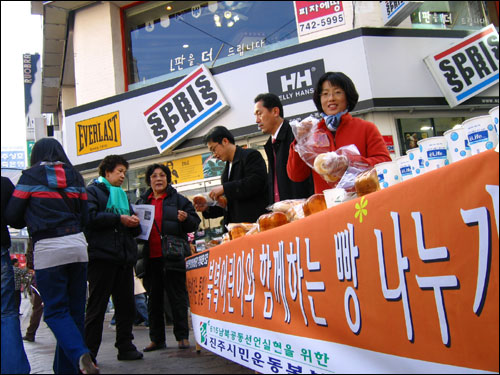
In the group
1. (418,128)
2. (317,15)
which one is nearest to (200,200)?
(418,128)

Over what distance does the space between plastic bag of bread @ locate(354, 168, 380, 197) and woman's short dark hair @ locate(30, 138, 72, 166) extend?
7.64 feet

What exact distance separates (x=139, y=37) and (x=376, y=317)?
11.2 meters

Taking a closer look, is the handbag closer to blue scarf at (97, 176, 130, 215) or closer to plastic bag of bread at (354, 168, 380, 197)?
blue scarf at (97, 176, 130, 215)

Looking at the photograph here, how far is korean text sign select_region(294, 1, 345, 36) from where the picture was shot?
913 centimetres

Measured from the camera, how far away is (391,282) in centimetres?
157

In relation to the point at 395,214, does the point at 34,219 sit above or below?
above

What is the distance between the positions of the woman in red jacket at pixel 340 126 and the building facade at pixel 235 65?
572cm

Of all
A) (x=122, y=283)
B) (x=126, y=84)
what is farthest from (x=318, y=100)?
(x=126, y=84)

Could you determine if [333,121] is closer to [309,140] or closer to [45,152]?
[309,140]

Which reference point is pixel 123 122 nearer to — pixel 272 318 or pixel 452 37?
pixel 452 37

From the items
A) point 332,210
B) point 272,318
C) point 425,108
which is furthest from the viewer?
point 425,108

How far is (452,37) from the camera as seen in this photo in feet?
30.1

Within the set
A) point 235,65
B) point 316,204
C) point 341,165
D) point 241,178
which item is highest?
point 235,65

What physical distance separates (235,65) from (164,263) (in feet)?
20.2
